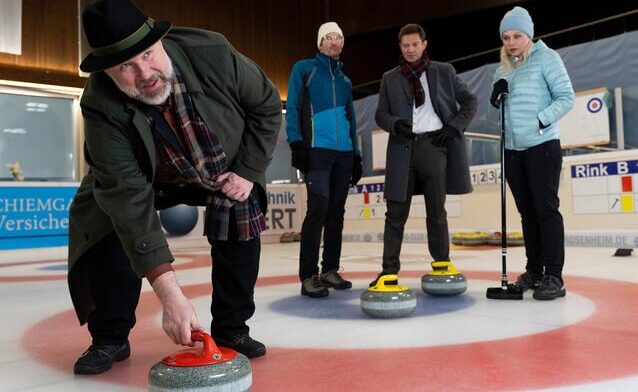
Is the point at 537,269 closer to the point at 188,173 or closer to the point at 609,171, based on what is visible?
the point at 188,173

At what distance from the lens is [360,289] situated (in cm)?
311

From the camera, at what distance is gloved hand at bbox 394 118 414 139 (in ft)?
9.64

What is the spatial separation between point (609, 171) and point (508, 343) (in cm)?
457

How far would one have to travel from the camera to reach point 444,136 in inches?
114

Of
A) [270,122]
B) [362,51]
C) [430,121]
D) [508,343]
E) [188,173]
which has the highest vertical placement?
[362,51]

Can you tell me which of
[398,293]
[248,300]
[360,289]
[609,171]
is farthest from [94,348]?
[609,171]

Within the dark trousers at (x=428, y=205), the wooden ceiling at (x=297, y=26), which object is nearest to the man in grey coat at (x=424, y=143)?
the dark trousers at (x=428, y=205)

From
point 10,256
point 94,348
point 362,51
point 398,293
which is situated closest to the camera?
point 94,348

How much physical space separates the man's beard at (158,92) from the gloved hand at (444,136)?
1.75m

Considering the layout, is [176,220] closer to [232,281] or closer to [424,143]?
[424,143]

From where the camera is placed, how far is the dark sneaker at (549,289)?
101 inches

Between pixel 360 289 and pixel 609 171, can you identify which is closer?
pixel 360 289

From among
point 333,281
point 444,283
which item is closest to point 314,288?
point 333,281

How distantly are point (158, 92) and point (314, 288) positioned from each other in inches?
65.2
